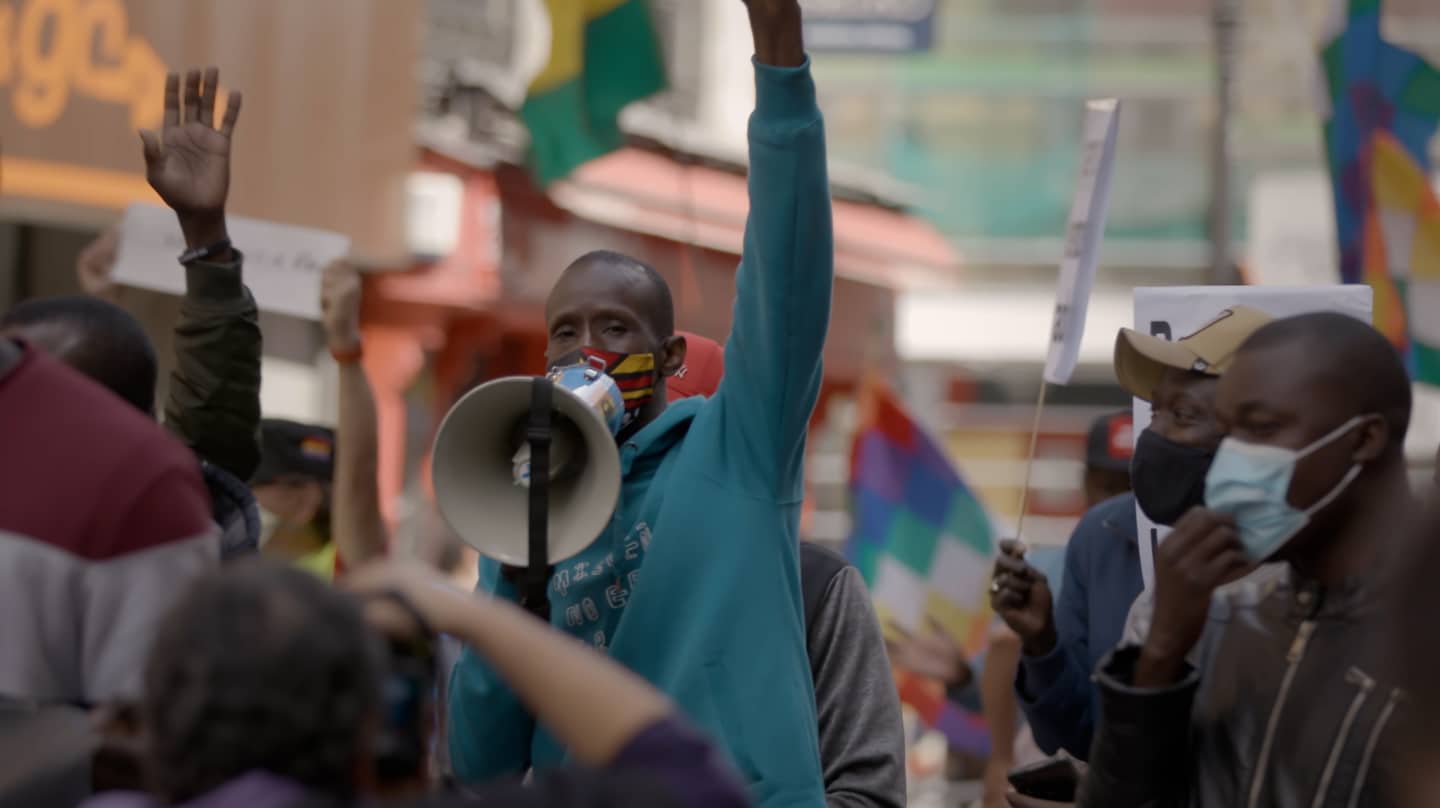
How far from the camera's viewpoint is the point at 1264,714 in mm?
2785

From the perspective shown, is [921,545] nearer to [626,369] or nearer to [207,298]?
[207,298]

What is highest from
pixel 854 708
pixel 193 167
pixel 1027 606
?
pixel 193 167

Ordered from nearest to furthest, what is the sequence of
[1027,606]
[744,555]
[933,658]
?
[744,555], [1027,606], [933,658]

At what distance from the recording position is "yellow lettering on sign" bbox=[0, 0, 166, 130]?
28.4ft

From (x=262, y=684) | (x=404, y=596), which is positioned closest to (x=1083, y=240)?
(x=404, y=596)

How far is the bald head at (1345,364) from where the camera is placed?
2852 millimetres

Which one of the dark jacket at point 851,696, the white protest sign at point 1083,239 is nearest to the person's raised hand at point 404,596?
the dark jacket at point 851,696

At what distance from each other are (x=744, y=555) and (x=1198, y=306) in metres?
1.62

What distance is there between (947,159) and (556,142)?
56.1 ft

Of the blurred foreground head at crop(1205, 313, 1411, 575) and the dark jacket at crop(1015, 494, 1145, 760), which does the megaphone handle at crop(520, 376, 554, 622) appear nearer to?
the blurred foreground head at crop(1205, 313, 1411, 575)

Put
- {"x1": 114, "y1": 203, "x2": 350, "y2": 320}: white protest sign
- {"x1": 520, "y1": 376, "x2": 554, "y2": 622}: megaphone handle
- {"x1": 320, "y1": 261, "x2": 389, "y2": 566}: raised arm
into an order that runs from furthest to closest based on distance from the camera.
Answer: {"x1": 114, "y1": 203, "x2": 350, "y2": 320}: white protest sign, {"x1": 320, "y1": 261, "x2": 389, "y2": 566}: raised arm, {"x1": 520, "y1": 376, "x2": 554, "y2": 622}: megaphone handle

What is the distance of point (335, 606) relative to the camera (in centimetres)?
203

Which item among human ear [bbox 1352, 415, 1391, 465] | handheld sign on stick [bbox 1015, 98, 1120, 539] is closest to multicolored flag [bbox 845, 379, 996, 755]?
handheld sign on stick [bbox 1015, 98, 1120, 539]

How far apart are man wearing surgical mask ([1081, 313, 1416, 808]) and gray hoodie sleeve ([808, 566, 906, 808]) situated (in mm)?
673
